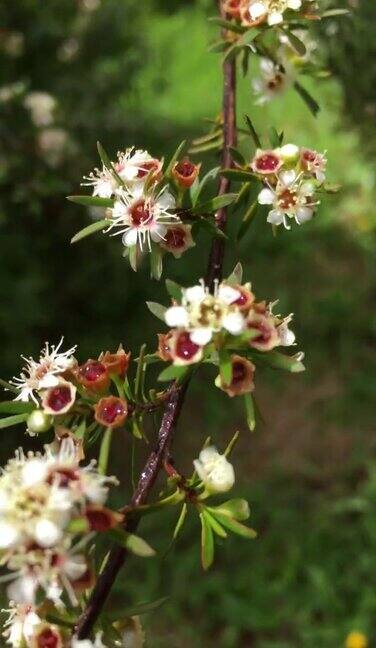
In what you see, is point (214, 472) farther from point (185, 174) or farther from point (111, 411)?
point (185, 174)

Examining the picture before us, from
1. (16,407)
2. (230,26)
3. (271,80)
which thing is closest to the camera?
(16,407)

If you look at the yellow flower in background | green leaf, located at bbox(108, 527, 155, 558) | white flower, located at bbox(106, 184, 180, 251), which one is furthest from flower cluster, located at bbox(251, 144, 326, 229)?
the yellow flower in background

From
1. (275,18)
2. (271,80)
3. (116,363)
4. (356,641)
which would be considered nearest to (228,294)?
(116,363)

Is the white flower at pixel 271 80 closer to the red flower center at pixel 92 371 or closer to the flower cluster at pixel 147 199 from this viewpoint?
the flower cluster at pixel 147 199

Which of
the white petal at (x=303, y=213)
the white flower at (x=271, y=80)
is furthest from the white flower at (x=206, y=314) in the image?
the white flower at (x=271, y=80)

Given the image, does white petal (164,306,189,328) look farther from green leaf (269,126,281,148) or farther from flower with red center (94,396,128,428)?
green leaf (269,126,281,148)

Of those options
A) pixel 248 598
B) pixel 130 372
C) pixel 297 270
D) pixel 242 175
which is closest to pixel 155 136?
pixel 297 270
